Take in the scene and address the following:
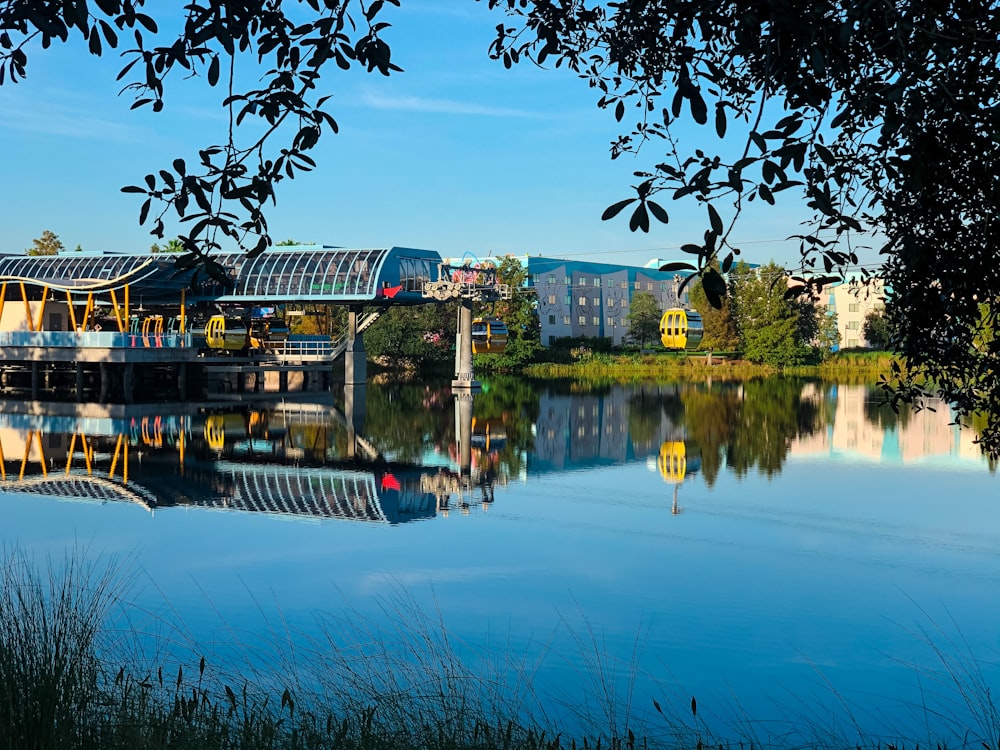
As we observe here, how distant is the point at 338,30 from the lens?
16.9ft

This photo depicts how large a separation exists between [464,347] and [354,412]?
12512 mm

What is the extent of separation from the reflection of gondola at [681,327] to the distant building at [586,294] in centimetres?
3536

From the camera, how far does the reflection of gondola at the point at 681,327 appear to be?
55531mm

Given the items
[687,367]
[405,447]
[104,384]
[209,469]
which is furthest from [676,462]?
[687,367]

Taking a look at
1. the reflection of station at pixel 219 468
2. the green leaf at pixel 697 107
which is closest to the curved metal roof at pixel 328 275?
the reflection of station at pixel 219 468

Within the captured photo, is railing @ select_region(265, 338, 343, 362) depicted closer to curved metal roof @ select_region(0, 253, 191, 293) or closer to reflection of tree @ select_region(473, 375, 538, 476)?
curved metal roof @ select_region(0, 253, 191, 293)

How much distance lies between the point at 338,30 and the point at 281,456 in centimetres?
1946

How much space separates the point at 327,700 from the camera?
648cm

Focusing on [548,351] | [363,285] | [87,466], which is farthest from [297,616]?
[548,351]

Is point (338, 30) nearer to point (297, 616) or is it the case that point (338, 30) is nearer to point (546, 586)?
point (297, 616)

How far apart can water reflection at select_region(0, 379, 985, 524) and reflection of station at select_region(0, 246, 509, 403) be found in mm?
6136

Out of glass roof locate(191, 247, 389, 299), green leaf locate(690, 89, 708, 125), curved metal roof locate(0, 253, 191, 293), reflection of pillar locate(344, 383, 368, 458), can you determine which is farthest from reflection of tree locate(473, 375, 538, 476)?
green leaf locate(690, 89, 708, 125)

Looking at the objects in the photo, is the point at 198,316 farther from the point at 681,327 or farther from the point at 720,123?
the point at 720,123

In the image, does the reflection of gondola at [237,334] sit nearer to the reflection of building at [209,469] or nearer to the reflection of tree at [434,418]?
the reflection of tree at [434,418]
